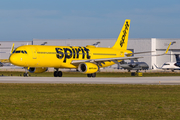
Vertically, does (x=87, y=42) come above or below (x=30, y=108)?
above

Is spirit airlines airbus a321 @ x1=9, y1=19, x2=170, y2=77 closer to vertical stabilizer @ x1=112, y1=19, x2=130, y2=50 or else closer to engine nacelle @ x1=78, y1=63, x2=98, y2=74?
engine nacelle @ x1=78, y1=63, x2=98, y2=74

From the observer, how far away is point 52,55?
5066 centimetres

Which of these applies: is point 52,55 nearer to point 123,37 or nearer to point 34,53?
point 34,53

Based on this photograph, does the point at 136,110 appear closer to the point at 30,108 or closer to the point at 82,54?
the point at 30,108

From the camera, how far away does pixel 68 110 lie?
57.1 ft

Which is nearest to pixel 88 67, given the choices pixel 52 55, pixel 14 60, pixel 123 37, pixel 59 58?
pixel 59 58

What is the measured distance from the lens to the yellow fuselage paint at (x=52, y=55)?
47.8m

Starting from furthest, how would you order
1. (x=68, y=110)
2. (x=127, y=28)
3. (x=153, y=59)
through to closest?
(x=153, y=59) < (x=127, y=28) < (x=68, y=110)

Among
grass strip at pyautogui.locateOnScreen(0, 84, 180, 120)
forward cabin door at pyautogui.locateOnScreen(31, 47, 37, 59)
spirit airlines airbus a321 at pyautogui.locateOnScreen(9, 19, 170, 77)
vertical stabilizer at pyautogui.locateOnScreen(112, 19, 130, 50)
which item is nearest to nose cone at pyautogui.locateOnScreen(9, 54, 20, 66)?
spirit airlines airbus a321 at pyautogui.locateOnScreen(9, 19, 170, 77)

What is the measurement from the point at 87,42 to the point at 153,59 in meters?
21.5

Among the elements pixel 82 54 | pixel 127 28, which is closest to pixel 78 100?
pixel 82 54

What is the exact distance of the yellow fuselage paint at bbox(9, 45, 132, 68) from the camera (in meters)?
47.8

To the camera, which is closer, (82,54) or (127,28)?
(82,54)

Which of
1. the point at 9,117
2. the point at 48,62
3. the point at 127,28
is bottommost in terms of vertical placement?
the point at 9,117
